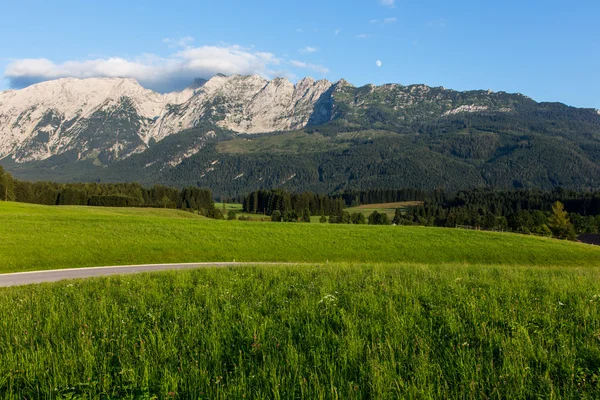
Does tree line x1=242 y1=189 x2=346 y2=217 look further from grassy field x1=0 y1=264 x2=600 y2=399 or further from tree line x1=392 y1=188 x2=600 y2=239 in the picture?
grassy field x1=0 y1=264 x2=600 y2=399

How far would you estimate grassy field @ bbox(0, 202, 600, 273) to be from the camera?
3303 centimetres

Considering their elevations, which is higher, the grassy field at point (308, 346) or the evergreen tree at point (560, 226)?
the grassy field at point (308, 346)

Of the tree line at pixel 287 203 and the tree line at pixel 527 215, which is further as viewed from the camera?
the tree line at pixel 287 203

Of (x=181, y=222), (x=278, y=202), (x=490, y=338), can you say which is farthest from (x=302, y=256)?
(x=278, y=202)

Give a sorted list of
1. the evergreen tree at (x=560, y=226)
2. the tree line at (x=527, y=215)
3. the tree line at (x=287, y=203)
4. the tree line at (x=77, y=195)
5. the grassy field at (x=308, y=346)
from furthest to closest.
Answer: the tree line at (x=287, y=203)
the tree line at (x=77, y=195)
the tree line at (x=527, y=215)
the evergreen tree at (x=560, y=226)
the grassy field at (x=308, y=346)

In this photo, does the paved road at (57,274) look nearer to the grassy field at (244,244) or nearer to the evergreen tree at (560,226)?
the grassy field at (244,244)

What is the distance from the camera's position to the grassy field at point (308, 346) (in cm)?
497

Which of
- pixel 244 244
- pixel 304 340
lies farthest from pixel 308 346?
pixel 244 244

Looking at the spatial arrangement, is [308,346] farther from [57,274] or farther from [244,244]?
[244,244]

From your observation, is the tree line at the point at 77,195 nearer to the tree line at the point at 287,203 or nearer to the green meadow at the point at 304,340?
the tree line at the point at 287,203

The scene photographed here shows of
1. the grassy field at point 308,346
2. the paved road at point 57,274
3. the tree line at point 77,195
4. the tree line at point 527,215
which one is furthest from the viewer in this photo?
the tree line at point 77,195

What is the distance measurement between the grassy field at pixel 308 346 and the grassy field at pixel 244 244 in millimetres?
25730

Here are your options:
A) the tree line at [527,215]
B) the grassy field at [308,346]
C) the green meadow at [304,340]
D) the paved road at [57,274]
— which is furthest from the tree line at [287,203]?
the grassy field at [308,346]

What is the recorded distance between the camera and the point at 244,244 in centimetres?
3938
